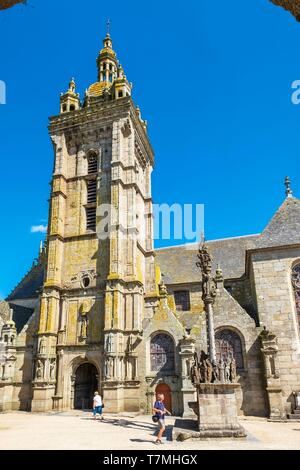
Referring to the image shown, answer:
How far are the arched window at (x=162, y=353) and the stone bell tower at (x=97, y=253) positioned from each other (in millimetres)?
971

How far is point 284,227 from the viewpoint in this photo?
67.6 feet

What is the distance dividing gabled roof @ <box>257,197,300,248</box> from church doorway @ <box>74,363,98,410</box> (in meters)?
13.7

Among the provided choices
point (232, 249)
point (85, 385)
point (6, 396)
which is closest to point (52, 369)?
point (85, 385)

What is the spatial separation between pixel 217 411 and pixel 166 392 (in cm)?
925

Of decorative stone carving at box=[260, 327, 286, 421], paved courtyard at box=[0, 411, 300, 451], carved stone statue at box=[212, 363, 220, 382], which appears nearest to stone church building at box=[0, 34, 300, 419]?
decorative stone carving at box=[260, 327, 286, 421]

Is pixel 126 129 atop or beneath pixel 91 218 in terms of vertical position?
atop

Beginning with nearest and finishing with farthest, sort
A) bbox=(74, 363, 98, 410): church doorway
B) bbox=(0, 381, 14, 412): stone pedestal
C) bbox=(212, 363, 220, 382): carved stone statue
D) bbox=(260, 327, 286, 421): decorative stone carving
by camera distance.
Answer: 1. bbox=(212, 363, 220, 382): carved stone statue
2. bbox=(260, 327, 286, 421): decorative stone carving
3. bbox=(0, 381, 14, 412): stone pedestal
4. bbox=(74, 363, 98, 410): church doorway

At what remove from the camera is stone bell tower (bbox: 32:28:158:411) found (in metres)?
21.0

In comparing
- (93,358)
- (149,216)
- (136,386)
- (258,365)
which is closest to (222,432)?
(258,365)

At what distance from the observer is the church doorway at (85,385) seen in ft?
72.7

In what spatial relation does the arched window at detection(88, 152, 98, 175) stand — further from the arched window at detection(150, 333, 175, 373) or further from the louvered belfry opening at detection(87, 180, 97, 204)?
the arched window at detection(150, 333, 175, 373)

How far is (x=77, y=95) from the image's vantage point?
3064 cm

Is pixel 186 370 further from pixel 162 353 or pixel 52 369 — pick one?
pixel 52 369
